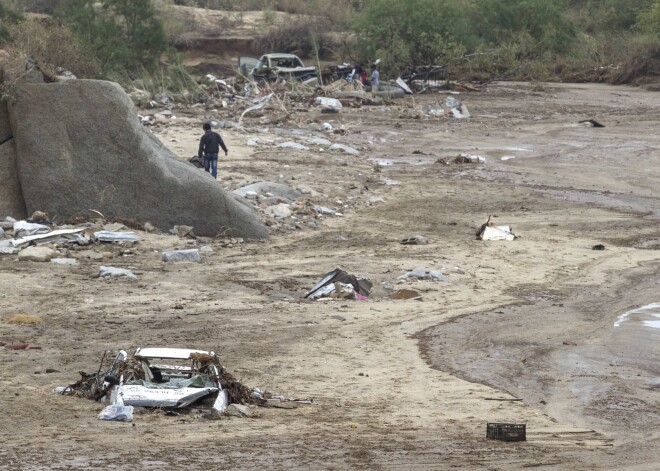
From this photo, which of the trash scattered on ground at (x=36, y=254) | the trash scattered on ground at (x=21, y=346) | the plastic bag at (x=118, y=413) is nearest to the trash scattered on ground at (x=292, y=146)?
the trash scattered on ground at (x=36, y=254)

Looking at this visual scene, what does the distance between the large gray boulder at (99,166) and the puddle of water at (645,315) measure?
6.49 m

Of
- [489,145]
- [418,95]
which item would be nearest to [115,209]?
[489,145]

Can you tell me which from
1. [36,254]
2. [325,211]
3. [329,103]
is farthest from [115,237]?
[329,103]

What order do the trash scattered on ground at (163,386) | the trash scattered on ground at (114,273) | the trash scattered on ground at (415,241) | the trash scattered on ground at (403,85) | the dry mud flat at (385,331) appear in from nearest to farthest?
the dry mud flat at (385,331)
the trash scattered on ground at (163,386)
the trash scattered on ground at (114,273)
the trash scattered on ground at (415,241)
the trash scattered on ground at (403,85)

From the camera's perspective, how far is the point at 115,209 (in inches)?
734

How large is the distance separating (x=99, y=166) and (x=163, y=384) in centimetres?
935

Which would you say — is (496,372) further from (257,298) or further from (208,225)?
(208,225)

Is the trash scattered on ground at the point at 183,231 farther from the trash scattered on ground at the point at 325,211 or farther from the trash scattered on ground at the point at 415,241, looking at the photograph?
the trash scattered on ground at the point at 325,211

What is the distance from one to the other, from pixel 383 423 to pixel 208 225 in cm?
986

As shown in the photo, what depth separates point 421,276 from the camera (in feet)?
54.1

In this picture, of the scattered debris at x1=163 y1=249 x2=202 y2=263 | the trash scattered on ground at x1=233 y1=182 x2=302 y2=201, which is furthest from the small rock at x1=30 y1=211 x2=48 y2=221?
the trash scattered on ground at x1=233 y1=182 x2=302 y2=201

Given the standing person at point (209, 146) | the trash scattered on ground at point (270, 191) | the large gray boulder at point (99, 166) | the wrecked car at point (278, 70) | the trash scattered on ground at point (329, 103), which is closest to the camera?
the large gray boulder at point (99, 166)

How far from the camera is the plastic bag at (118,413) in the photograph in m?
9.09

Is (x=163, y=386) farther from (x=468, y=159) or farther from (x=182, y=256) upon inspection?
(x=468, y=159)
